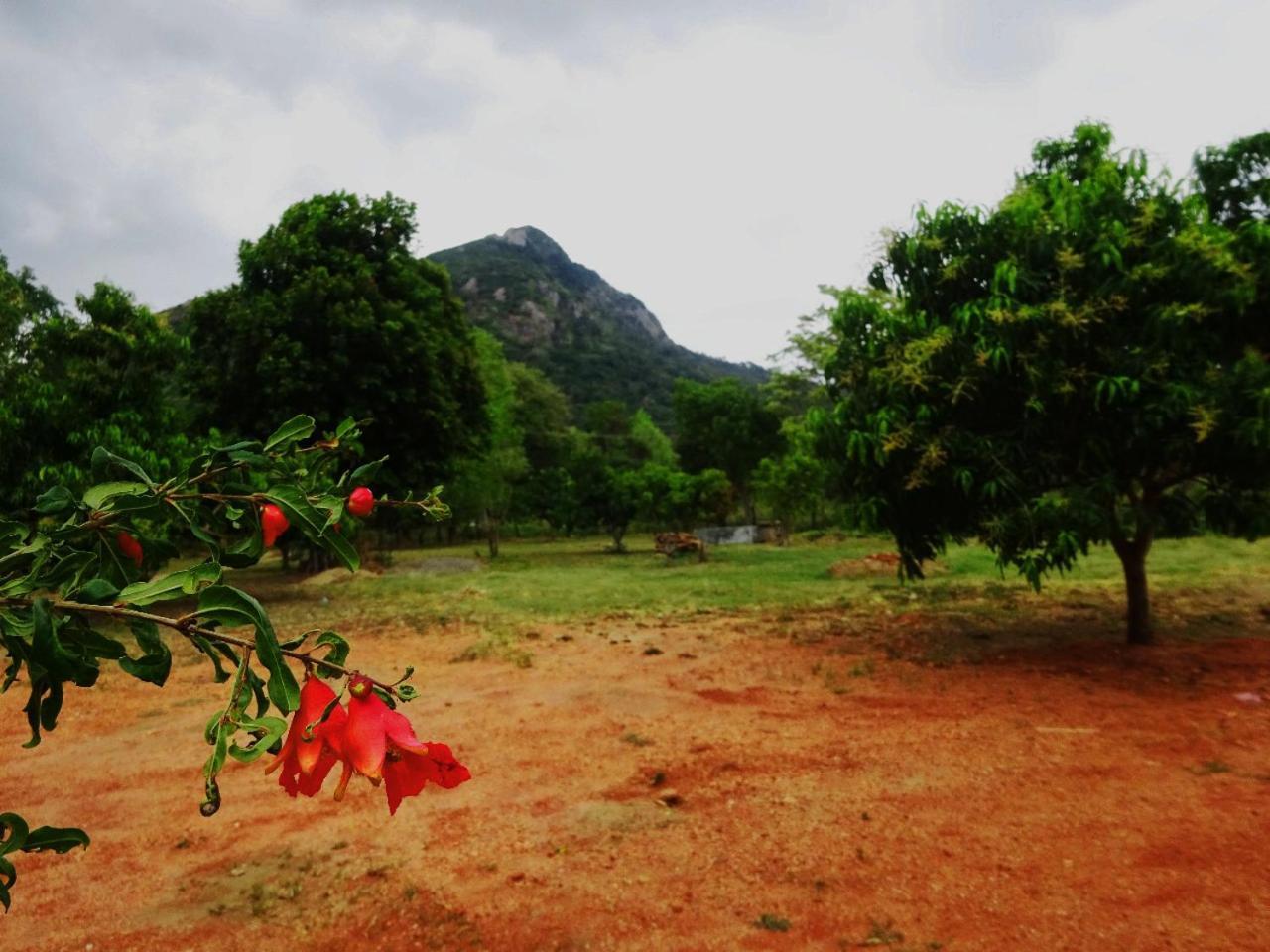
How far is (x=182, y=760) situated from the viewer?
4512 millimetres

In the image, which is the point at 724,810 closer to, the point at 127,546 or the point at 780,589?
the point at 127,546

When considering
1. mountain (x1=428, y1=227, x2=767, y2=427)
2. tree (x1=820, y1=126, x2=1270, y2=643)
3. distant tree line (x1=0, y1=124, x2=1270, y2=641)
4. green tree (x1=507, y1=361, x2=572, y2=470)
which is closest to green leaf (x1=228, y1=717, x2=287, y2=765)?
distant tree line (x1=0, y1=124, x2=1270, y2=641)

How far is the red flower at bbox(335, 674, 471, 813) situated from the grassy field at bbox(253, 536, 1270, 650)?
794 centimetres

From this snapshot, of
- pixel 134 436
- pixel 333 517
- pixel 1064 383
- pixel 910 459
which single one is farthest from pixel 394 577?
pixel 333 517

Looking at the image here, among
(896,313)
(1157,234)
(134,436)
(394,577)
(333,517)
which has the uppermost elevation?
(1157,234)

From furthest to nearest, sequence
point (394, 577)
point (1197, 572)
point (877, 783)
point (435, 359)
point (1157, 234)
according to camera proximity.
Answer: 1. point (394, 577)
2. point (435, 359)
3. point (1197, 572)
4. point (1157, 234)
5. point (877, 783)

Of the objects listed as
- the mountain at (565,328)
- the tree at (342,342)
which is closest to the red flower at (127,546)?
the tree at (342,342)

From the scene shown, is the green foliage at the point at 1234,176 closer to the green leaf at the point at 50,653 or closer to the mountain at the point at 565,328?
the green leaf at the point at 50,653

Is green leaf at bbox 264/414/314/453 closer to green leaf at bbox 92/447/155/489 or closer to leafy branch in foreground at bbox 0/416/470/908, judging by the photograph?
leafy branch in foreground at bbox 0/416/470/908

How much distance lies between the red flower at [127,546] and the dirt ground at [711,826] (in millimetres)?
1904

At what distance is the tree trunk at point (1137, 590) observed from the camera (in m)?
6.83

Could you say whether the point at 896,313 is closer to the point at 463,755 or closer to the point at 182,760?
the point at 463,755

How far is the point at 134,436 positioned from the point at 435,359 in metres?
5.45

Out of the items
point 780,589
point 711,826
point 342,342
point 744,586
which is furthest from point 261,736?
point 342,342
